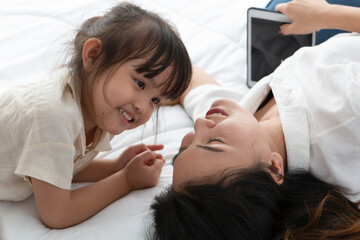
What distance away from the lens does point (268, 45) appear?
4.39 feet

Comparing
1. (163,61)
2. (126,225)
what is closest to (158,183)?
(126,225)

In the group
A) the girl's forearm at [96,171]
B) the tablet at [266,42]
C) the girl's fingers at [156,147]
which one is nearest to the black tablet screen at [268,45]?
the tablet at [266,42]

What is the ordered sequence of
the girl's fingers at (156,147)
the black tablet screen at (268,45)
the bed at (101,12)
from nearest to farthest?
the bed at (101,12) < the girl's fingers at (156,147) < the black tablet screen at (268,45)

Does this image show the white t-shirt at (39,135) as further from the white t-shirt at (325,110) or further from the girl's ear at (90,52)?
the white t-shirt at (325,110)

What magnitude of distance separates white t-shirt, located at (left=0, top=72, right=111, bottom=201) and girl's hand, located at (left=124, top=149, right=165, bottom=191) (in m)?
0.12

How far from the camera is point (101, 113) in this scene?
35.9 inches

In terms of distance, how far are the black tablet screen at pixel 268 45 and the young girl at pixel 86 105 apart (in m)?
0.47

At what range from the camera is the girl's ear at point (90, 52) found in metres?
0.90

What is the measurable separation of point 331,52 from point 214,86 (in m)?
0.33

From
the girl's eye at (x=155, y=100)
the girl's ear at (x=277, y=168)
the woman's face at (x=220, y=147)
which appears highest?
the girl's eye at (x=155, y=100)

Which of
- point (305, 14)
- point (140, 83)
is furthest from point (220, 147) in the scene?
point (305, 14)

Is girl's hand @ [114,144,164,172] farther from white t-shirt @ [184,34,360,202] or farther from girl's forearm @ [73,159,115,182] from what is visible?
white t-shirt @ [184,34,360,202]

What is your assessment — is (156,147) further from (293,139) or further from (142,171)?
(293,139)

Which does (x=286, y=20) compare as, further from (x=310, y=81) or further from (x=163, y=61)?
(x=163, y=61)
